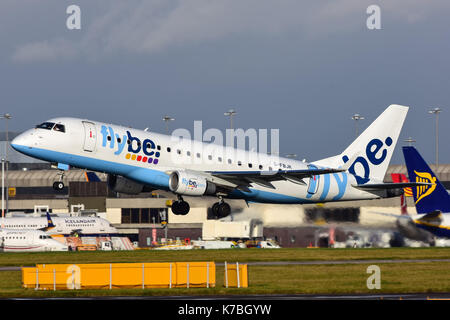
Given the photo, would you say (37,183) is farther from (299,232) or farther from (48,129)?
(48,129)

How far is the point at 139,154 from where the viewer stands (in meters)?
51.2

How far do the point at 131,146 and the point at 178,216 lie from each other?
216 feet

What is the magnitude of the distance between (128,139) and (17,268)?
1868 cm

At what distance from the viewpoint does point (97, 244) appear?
99.4 m

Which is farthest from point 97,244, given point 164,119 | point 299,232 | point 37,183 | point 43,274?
point 37,183

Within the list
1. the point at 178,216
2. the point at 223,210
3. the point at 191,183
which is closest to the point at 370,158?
the point at 223,210

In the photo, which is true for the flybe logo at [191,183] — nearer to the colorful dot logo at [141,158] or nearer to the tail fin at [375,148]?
the colorful dot logo at [141,158]

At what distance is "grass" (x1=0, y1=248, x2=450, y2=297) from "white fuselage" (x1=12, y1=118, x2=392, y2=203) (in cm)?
730

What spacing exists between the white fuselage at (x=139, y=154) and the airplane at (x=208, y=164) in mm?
62

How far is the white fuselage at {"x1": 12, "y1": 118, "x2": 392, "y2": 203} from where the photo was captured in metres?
49.2

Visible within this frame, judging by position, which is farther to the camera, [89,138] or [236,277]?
[89,138]

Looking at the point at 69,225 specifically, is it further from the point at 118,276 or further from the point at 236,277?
the point at 236,277

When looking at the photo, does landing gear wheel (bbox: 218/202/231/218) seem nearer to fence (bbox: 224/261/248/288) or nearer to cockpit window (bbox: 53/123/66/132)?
fence (bbox: 224/261/248/288)

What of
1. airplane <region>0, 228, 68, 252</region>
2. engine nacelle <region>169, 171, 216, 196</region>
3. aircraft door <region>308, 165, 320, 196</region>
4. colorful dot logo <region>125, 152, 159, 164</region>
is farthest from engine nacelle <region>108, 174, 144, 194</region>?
airplane <region>0, 228, 68, 252</region>
